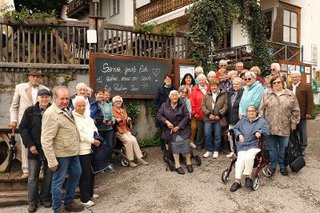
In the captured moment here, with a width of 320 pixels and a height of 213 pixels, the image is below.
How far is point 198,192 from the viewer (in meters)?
6.31

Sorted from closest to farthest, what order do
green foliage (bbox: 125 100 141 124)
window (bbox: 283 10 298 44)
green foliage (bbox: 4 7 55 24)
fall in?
green foliage (bbox: 4 7 55 24) → green foliage (bbox: 125 100 141 124) → window (bbox: 283 10 298 44)

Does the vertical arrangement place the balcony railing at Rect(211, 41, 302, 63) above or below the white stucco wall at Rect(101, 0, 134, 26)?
below

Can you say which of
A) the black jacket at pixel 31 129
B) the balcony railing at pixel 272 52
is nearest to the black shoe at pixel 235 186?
the black jacket at pixel 31 129

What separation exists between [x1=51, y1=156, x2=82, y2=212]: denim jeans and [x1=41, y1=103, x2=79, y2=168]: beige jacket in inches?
5.1

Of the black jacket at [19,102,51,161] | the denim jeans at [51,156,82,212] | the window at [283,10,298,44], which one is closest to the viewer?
the denim jeans at [51,156,82,212]

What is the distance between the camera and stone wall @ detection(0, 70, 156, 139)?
8078mm

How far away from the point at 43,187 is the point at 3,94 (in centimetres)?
300

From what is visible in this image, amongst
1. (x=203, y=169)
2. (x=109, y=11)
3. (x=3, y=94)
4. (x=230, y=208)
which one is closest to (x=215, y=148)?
(x=203, y=169)

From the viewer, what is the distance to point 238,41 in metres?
16.3

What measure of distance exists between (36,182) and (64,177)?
2.24 feet

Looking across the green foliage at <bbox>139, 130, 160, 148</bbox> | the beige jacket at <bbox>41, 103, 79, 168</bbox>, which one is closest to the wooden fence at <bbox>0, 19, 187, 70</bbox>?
the green foliage at <bbox>139, 130, 160, 148</bbox>

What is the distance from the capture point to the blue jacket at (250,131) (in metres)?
6.29

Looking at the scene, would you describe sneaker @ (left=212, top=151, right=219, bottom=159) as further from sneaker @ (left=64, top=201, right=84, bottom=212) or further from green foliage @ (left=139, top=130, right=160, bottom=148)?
sneaker @ (left=64, top=201, right=84, bottom=212)

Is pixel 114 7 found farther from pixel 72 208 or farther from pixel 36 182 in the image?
pixel 72 208
